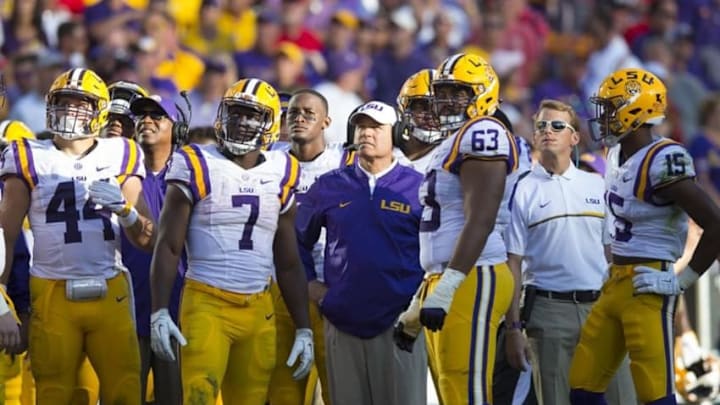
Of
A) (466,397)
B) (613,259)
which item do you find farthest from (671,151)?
(466,397)

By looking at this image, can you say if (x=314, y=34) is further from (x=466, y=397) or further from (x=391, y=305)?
(x=466, y=397)

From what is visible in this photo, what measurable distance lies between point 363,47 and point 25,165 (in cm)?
712

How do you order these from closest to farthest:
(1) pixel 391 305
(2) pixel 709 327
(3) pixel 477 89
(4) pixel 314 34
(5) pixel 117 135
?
(3) pixel 477 89 → (1) pixel 391 305 → (5) pixel 117 135 → (2) pixel 709 327 → (4) pixel 314 34

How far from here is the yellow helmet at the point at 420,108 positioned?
24.2 feet

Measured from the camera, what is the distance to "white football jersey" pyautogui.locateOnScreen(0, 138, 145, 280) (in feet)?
22.9

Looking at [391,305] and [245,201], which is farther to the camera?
[391,305]

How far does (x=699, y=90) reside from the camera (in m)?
14.8

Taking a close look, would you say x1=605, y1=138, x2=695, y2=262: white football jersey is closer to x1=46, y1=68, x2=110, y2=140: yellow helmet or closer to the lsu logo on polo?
the lsu logo on polo

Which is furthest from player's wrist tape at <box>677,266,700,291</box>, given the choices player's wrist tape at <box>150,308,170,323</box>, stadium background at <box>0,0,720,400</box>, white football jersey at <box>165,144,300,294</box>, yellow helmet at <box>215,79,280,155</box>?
stadium background at <box>0,0,720,400</box>

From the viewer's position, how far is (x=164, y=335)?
264 inches

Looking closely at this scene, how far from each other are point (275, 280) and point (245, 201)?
1.04 metres

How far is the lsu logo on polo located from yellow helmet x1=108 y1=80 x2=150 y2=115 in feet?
5.41

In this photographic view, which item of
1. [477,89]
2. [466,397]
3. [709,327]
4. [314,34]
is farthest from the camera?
[314,34]

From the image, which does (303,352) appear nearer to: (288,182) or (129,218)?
(288,182)
